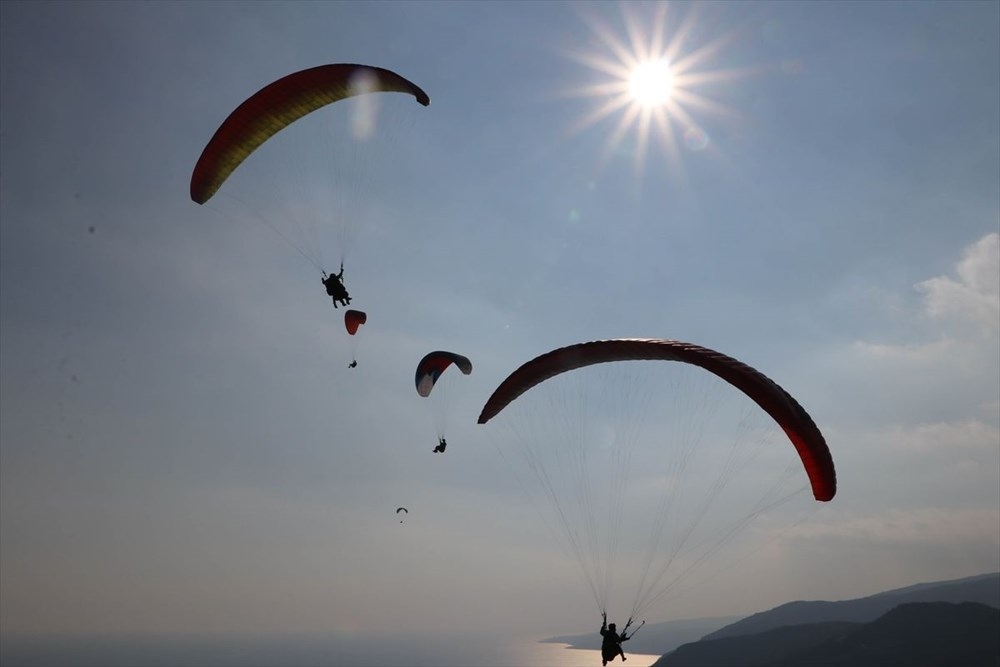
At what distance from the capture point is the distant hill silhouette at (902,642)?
364 ft

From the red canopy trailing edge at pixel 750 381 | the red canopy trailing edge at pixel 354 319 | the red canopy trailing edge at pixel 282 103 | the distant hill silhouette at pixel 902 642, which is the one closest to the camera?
the red canopy trailing edge at pixel 750 381

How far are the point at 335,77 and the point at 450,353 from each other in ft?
42.5

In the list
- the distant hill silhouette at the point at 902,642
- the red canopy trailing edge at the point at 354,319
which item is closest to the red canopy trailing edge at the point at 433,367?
the red canopy trailing edge at the point at 354,319

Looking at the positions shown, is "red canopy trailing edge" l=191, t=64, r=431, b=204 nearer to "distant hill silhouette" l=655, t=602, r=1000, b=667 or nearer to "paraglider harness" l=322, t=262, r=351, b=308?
"paraglider harness" l=322, t=262, r=351, b=308

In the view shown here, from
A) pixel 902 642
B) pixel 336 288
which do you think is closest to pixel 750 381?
pixel 336 288

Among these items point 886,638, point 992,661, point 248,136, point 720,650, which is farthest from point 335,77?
point 720,650

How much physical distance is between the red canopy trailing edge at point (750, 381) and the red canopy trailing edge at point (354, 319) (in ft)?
35.9

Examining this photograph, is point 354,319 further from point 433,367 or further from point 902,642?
point 902,642

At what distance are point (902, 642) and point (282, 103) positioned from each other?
150045 millimetres

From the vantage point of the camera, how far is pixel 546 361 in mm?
17750

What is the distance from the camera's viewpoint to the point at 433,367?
28.7 meters

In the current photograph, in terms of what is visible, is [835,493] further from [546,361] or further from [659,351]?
[546,361]

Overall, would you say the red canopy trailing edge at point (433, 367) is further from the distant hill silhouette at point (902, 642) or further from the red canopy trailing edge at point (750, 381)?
the distant hill silhouette at point (902, 642)

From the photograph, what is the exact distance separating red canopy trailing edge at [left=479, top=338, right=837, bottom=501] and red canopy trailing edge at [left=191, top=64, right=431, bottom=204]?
10.2 m
